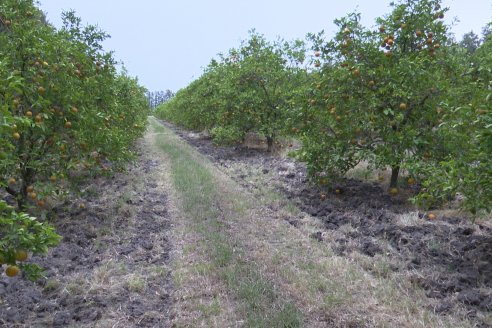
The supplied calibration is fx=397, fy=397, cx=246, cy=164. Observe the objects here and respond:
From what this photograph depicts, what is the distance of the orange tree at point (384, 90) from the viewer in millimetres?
5832

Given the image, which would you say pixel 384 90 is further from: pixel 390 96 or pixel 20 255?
pixel 20 255

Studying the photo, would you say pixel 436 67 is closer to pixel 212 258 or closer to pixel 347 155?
pixel 347 155

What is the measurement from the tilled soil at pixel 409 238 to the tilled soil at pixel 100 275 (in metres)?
2.01

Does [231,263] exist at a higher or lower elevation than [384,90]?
lower

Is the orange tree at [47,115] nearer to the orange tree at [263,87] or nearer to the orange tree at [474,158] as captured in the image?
the orange tree at [474,158]

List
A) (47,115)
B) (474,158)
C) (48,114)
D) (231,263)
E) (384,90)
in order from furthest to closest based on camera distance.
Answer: (384,90) → (48,114) → (47,115) → (231,263) → (474,158)

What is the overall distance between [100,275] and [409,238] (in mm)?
3442

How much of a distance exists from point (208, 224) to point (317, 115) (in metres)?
2.96

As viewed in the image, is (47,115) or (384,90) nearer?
(47,115)

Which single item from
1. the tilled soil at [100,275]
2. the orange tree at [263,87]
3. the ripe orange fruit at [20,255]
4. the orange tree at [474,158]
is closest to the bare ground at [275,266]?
the tilled soil at [100,275]

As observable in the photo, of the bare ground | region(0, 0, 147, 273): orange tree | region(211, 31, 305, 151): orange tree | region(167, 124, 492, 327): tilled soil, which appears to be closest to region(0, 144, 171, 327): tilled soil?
the bare ground

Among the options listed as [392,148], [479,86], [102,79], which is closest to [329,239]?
[392,148]

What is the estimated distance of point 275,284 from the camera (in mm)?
3561

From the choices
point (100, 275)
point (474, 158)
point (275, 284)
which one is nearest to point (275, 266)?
point (275, 284)
